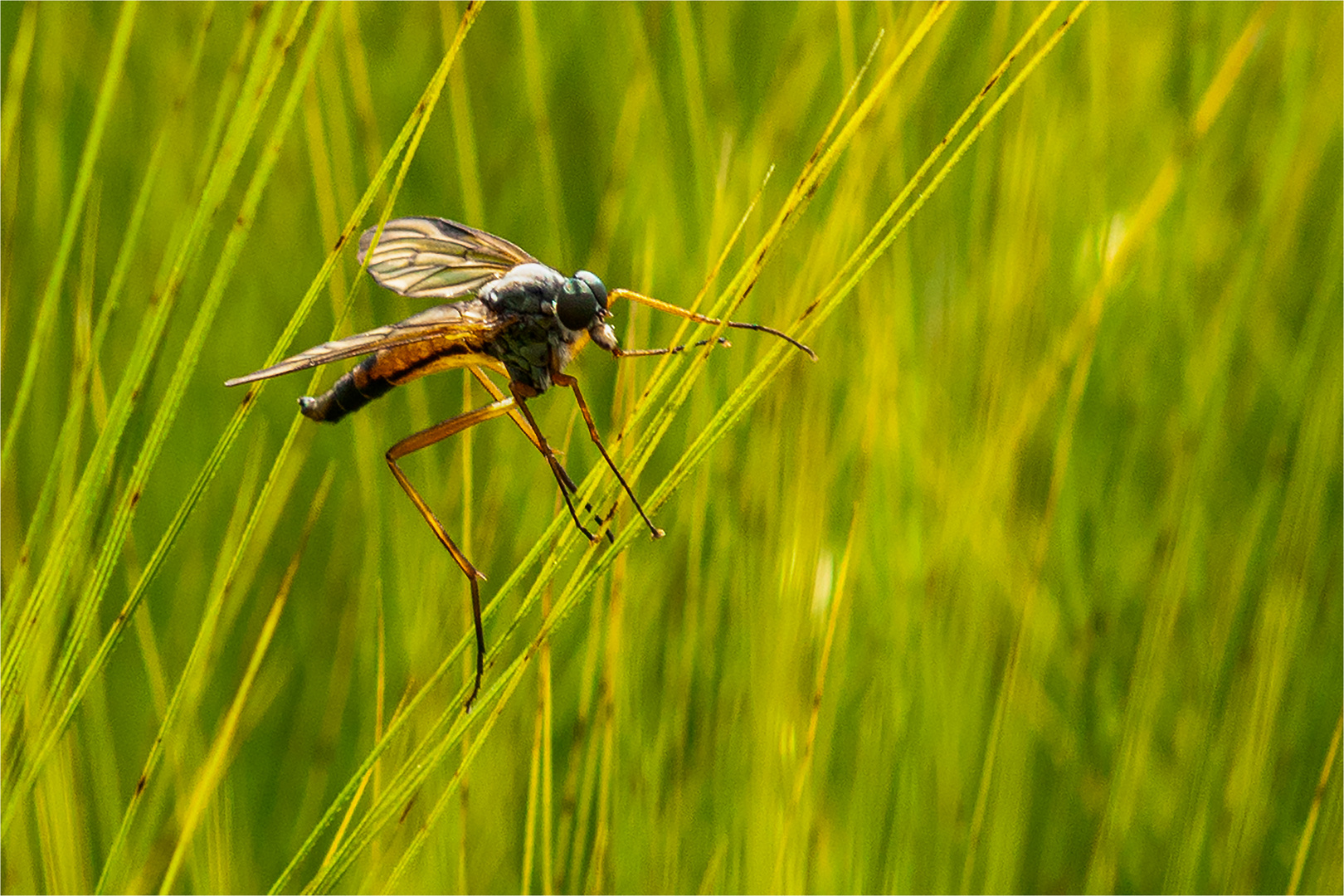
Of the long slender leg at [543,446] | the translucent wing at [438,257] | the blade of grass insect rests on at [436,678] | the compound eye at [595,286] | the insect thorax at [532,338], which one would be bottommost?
the blade of grass insect rests on at [436,678]

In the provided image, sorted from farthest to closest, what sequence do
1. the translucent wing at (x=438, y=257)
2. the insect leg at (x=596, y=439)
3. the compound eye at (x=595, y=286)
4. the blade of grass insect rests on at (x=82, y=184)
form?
the translucent wing at (x=438, y=257)
the compound eye at (x=595, y=286)
the insect leg at (x=596, y=439)
the blade of grass insect rests on at (x=82, y=184)

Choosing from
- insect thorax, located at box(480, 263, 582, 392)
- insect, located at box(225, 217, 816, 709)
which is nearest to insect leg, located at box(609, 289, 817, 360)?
insect, located at box(225, 217, 816, 709)

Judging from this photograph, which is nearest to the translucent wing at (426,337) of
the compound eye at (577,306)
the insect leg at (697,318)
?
the compound eye at (577,306)

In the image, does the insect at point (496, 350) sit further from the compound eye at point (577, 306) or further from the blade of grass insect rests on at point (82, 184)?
the blade of grass insect rests on at point (82, 184)

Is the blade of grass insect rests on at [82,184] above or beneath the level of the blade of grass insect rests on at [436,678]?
above

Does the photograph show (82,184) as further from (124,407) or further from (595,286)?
Answer: (595,286)

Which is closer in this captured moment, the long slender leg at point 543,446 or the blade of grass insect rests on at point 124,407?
the blade of grass insect rests on at point 124,407

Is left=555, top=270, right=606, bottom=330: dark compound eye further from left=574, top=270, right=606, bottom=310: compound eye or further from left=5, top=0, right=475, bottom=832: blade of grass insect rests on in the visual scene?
left=5, top=0, right=475, bottom=832: blade of grass insect rests on

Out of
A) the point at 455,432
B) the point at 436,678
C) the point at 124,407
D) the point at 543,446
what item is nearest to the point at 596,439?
the point at 543,446
